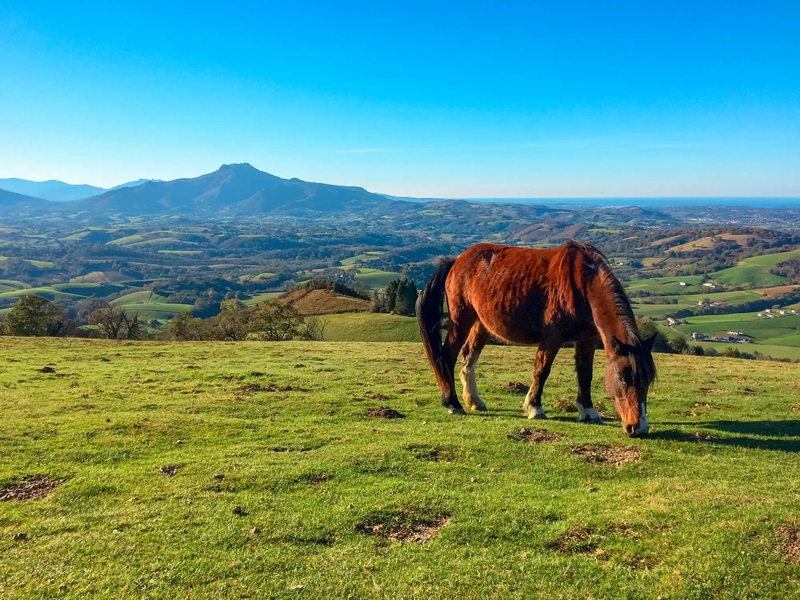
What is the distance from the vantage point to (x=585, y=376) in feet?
32.9

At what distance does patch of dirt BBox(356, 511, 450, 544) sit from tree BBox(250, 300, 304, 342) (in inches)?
1455

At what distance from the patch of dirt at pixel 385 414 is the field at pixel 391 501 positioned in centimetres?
25

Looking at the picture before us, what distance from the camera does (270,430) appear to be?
398 inches

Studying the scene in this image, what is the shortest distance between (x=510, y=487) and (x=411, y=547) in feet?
6.65

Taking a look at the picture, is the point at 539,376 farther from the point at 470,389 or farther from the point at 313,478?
the point at 313,478

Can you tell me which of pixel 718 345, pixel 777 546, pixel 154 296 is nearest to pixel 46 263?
pixel 154 296

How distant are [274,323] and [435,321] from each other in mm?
32546

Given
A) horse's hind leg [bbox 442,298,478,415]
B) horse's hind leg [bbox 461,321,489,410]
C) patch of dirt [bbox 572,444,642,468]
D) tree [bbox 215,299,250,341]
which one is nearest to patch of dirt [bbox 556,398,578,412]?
horse's hind leg [bbox 461,321,489,410]

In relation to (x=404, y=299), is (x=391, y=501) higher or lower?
higher

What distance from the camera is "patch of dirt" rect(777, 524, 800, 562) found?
4.80m

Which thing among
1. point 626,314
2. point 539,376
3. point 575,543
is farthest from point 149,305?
point 575,543

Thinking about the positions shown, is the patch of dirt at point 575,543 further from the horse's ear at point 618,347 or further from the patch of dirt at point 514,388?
the patch of dirt at point 514,388

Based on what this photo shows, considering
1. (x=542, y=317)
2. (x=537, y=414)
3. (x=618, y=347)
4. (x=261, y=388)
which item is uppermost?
(x=542, y=317)

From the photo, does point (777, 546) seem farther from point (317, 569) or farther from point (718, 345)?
point (718, 345)
